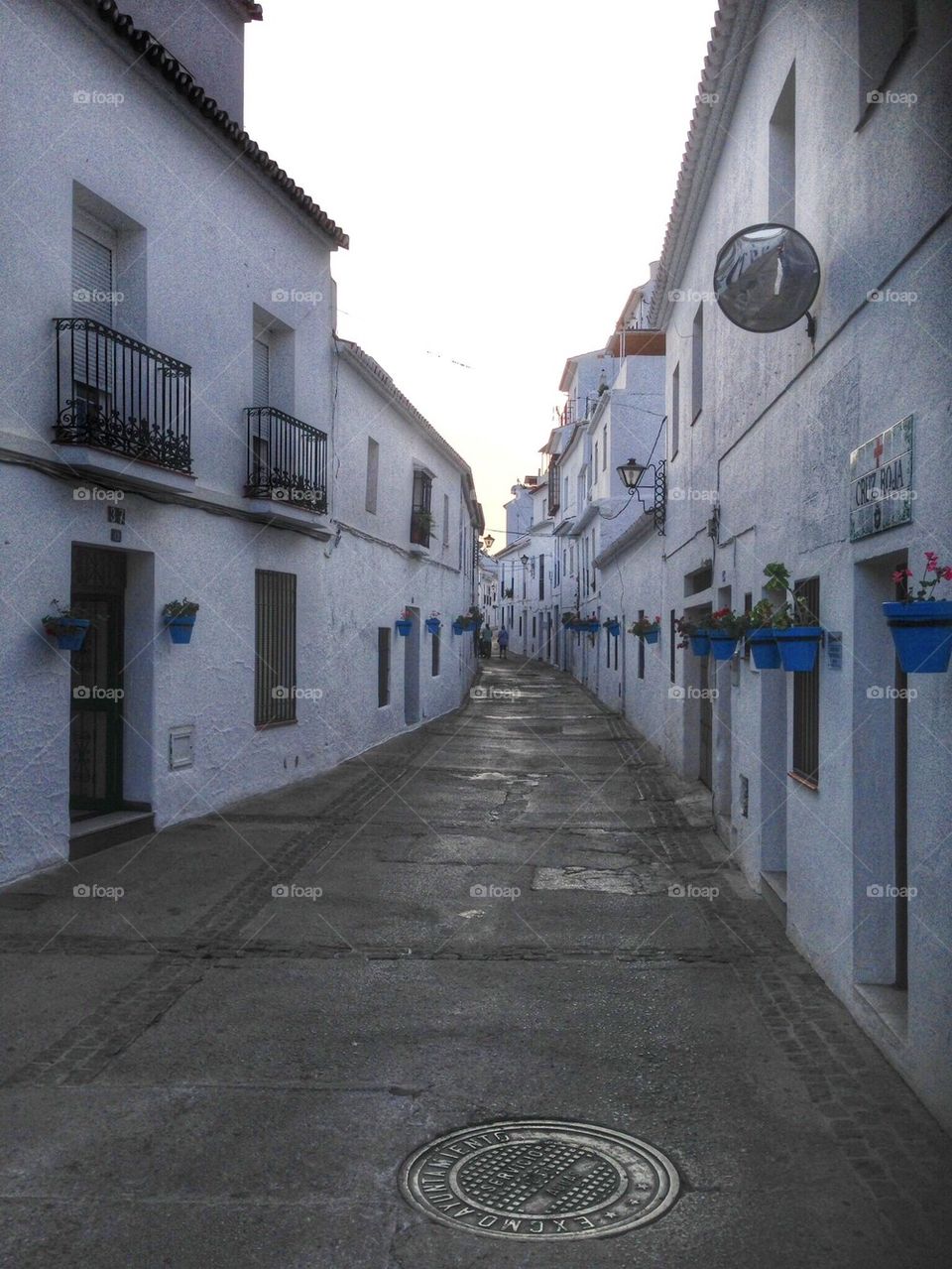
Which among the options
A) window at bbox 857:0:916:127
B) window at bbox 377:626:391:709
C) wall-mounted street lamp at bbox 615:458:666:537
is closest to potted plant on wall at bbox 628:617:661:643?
wall-mounted street lamp at bbox 615:458:666:537

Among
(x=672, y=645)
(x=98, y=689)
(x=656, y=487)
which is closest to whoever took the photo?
(x=98, y=689)

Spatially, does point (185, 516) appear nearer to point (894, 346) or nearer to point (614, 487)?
point (894, 346)

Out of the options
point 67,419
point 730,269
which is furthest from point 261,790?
point 730,269

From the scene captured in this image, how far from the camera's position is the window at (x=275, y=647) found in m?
12.7

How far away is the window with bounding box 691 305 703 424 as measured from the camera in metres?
12.0

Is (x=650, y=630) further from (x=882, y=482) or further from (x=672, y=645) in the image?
(x=882, y=482)

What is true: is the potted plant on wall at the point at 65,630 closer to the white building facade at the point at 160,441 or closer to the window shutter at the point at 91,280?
the white building facade at the point at 160,441

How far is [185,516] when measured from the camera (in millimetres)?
10672

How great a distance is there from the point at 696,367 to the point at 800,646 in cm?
700

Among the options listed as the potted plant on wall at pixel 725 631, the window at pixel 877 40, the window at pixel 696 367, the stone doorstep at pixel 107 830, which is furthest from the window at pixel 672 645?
the window at pixel 877 40

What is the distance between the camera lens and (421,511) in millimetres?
20797

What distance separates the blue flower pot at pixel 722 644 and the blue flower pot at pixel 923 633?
4295 mm

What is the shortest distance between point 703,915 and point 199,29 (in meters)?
10.9

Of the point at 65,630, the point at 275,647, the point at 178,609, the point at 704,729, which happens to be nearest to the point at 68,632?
the point at 65,630
